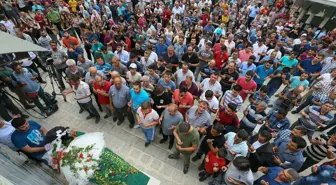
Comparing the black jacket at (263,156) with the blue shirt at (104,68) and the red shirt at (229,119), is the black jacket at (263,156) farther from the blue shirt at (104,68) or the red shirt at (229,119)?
the blue shirt at (104,68)

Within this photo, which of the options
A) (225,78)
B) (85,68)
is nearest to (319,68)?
(225,78)

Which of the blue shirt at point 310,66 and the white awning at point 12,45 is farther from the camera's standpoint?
the blue shirt at point 310,66

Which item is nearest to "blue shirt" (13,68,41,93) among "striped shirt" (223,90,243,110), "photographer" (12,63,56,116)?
"photographer" (12,63,56,116)

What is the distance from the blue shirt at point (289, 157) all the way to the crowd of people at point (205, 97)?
17 mm

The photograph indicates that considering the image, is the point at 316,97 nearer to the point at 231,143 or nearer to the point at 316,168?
the point at 316,168

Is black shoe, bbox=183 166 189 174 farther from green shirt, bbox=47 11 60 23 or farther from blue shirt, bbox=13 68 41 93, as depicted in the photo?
green shirt, bbox=47 11 60 23

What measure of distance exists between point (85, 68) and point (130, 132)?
2.57m

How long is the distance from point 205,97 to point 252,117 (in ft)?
3.91

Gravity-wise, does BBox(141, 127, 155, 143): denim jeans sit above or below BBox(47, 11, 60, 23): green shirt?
below

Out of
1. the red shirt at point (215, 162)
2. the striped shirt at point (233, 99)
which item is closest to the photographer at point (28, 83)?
the red shirt at point (215, 162)

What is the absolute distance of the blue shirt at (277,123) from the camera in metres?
3.98

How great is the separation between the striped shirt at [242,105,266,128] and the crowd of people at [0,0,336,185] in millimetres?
24

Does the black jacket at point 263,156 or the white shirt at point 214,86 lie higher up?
the white shirt at point 214,86

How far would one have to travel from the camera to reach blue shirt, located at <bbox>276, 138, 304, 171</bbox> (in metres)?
3.29
